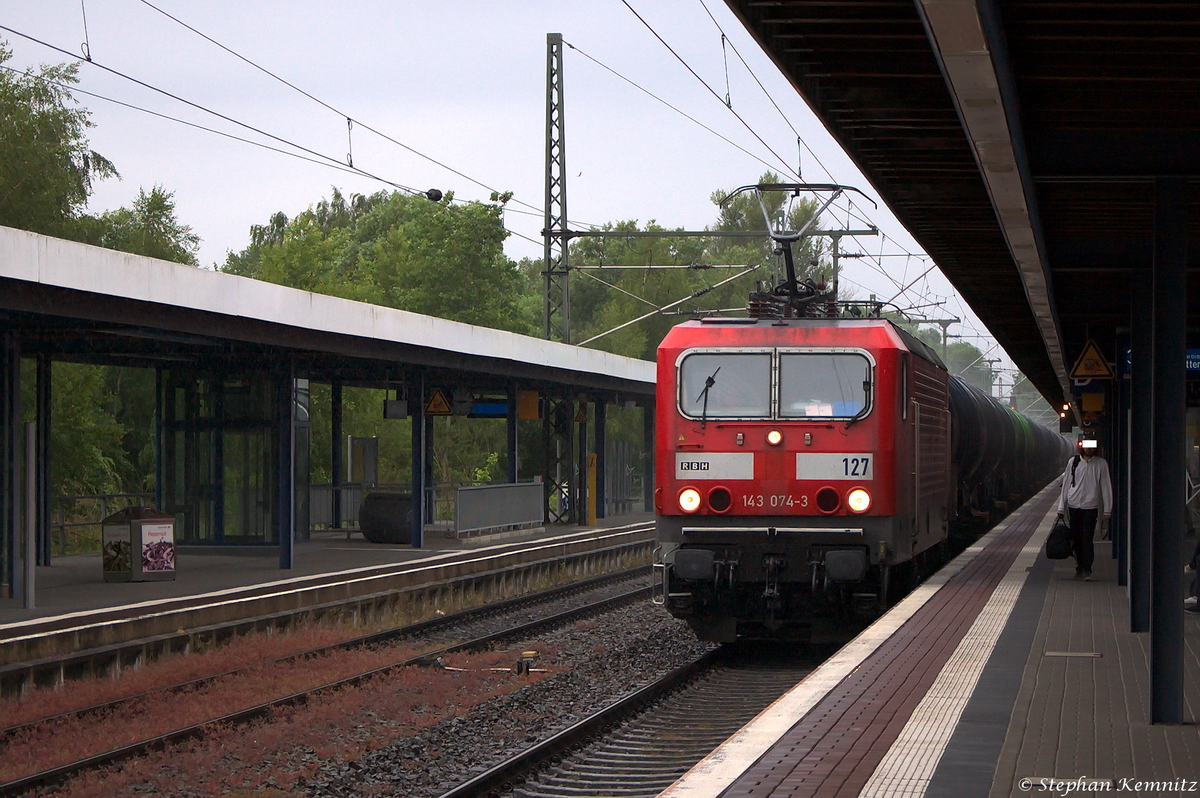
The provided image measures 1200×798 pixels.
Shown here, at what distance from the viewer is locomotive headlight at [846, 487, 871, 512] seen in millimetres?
11391

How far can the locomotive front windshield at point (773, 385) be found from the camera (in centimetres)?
1173

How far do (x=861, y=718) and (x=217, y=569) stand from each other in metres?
12.9

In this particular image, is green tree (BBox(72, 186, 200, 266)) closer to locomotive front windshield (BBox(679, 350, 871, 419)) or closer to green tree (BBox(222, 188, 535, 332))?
green tree (BBox(222, 188, 535, 332))

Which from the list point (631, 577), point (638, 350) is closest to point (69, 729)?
point (631, 577)

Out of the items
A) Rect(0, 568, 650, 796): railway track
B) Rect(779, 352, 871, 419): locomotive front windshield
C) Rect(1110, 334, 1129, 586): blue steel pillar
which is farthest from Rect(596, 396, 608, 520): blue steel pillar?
Rect(779, 352, 871, 419): locomotive front windshield

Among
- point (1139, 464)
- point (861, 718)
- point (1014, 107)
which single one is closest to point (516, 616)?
point (1139, 464)

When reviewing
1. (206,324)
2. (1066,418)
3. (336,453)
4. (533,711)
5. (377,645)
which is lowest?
(377,645)

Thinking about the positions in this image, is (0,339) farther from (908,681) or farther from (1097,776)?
(1097,776)

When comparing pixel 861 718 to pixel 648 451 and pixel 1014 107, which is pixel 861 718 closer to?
pixel 1014 107

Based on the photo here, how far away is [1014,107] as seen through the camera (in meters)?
5.71

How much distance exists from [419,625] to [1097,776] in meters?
10.3

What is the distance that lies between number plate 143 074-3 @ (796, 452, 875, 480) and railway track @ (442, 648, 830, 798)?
1.71 metres

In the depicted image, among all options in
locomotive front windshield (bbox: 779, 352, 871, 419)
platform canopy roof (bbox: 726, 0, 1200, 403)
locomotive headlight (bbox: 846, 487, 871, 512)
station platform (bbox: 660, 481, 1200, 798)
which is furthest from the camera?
locomotive front windshield (bbox: 779, 352, 871, 419)

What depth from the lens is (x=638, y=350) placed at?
187 feet
